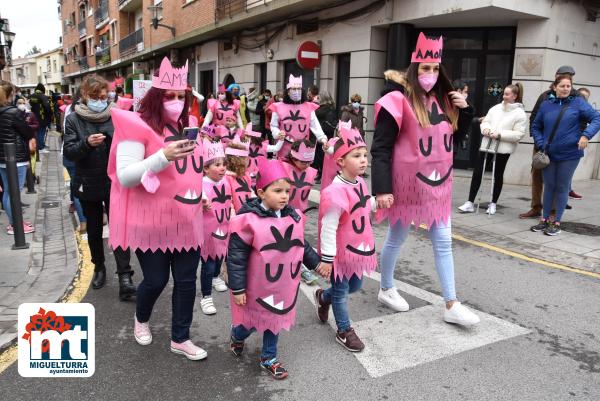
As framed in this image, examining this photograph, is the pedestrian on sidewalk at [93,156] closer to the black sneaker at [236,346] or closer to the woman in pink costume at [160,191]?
the woman in pink costume at [160,191]

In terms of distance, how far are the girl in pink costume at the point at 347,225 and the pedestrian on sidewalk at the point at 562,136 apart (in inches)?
152

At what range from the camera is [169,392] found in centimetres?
281

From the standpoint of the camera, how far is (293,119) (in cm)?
656

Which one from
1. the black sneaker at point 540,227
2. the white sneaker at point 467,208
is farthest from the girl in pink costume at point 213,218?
the white sneaker at point 467,208

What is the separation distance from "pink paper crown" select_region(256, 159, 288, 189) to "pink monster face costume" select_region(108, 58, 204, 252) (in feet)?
1.31

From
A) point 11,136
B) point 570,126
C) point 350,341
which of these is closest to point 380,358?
point 350,341

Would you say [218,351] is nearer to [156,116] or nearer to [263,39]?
[156,116]

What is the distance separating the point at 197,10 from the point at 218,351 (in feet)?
61.9

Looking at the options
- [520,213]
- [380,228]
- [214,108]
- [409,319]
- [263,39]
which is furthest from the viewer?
[263,39]

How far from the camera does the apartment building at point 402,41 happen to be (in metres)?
9.71

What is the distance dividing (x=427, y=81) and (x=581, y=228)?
456 centimetres

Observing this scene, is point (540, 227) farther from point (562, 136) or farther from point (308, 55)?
point (308, 55)

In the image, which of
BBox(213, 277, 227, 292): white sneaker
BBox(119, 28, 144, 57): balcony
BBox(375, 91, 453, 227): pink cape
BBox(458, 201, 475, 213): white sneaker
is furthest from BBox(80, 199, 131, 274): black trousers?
BBox(119, 28, 144, 57): balcony

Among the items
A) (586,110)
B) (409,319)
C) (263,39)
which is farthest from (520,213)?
(263,39)
